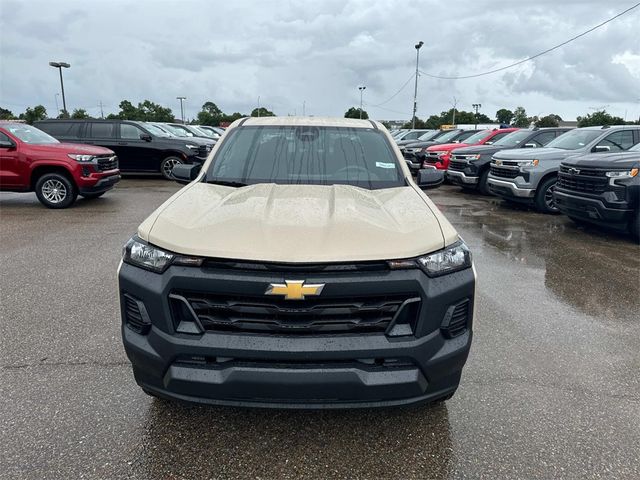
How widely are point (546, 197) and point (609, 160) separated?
2553 mm

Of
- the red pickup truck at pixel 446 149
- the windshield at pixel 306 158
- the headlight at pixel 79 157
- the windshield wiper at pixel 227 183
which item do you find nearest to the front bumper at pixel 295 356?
the windshield wiper at pixel 227 183

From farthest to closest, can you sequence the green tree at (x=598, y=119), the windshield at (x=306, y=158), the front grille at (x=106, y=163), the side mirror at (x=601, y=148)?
the green tree at (x=598, y=119) → the front grille at (x=106, y=163) → the side mirror at (x=601, y=148) → the windshield at (x=306, y=158)

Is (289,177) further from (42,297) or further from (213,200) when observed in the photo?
(42,297)

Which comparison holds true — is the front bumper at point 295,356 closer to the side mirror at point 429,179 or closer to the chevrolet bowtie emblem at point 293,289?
the chevrolet bowtie emblem at point 293,289

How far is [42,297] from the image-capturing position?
14.9ft

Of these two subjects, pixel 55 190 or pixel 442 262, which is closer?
pixel 442 262

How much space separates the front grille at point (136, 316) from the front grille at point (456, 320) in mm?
1472

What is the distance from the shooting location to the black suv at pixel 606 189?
6.96 m

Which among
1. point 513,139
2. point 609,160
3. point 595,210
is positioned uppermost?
point 513,139

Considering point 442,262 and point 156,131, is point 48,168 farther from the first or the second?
point 442,262

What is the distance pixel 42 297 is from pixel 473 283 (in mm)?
4189

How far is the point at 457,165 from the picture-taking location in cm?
1266

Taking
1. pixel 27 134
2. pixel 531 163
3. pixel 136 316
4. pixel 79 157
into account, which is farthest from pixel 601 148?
pixel 27 134

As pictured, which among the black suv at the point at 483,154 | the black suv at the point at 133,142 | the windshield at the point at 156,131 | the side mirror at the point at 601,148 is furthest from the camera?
the windshield at the point at 156,131
